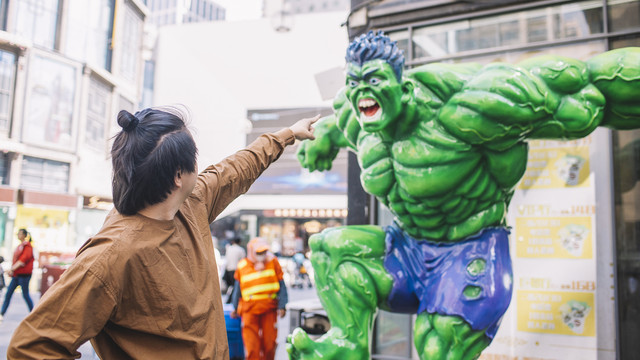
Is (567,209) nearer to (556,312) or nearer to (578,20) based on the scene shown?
(556,312)

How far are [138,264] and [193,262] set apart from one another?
187 mm

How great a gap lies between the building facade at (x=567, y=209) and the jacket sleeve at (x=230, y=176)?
9.52 ft

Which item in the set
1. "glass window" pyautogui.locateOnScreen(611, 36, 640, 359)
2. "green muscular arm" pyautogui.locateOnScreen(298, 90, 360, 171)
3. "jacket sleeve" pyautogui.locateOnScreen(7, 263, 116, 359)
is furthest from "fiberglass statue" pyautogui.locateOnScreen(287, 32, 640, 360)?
"glass window" pyautogui.locateOnScreen(611, 36, 640, 359)

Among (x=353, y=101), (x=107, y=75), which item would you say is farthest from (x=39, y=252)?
(x=353, y=101)

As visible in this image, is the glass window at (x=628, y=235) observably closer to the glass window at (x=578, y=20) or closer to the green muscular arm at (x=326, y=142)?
the glass window at (x=578, y=20)

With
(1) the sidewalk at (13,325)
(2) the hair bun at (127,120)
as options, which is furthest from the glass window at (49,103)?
(2) the hair bun at (127,120)

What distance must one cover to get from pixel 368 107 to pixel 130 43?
1460 cm

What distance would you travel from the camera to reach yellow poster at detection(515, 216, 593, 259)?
3.85 meters

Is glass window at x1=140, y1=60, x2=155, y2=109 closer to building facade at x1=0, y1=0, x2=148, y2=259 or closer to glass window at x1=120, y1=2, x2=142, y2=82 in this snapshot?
building facade at x1=0, y1=0, x2=148, y2=259

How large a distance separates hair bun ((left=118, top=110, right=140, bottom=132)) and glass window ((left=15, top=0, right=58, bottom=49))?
8411 mm

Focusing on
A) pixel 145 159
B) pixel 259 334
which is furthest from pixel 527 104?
pixel 259 334

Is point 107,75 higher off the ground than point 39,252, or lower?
higher

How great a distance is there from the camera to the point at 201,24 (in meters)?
21.5

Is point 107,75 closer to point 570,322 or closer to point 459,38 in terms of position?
point 459,38
